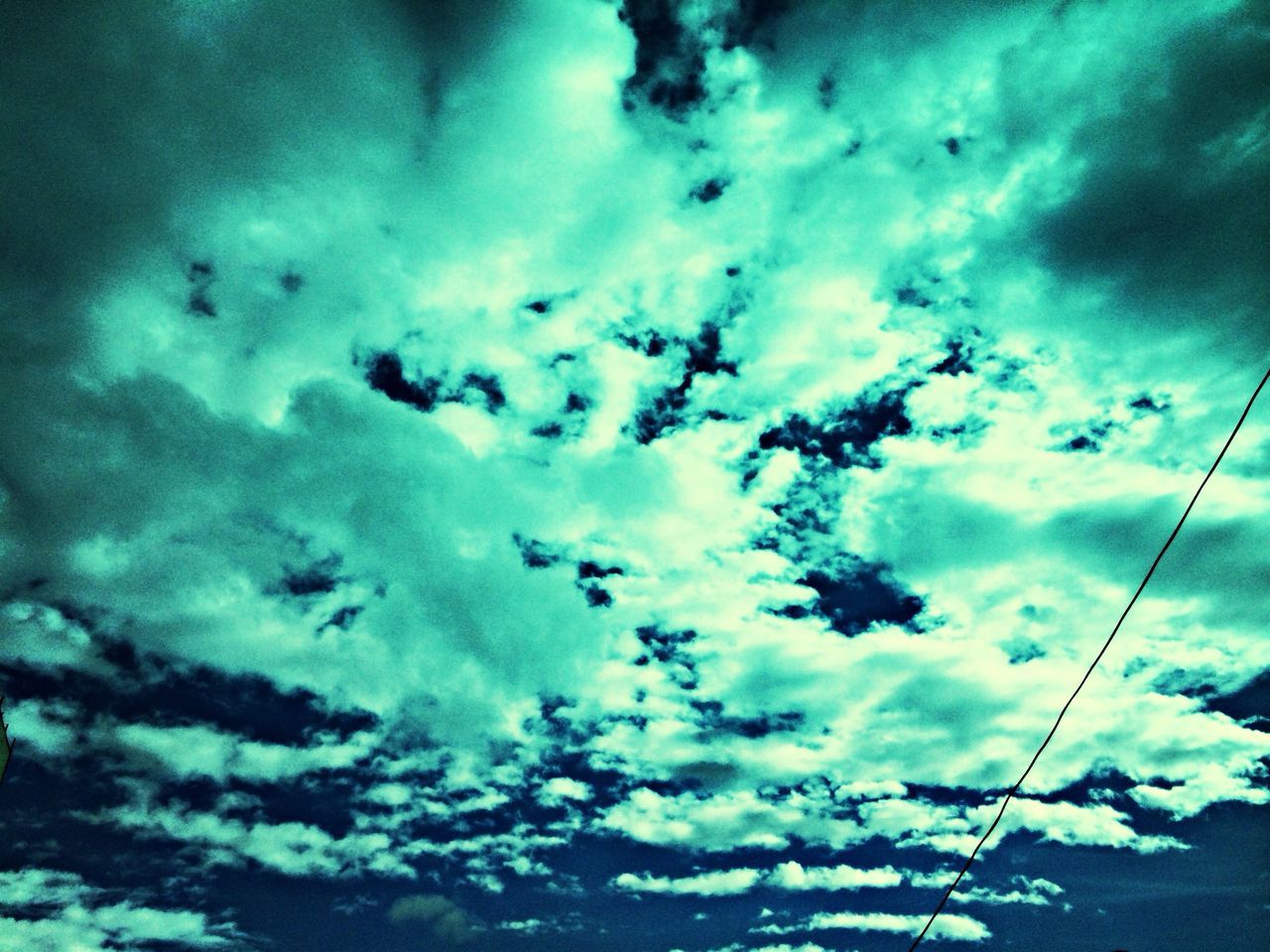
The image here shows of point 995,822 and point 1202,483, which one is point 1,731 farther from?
point 1202,483

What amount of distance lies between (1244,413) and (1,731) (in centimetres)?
5259

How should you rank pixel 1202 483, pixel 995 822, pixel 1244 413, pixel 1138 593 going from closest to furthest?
pixel 1244 413 → pixel 1202 483 → pixel 1138 593 → pixel 995 822

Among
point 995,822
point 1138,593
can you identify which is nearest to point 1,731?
point 995,822

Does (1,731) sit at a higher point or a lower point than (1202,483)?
higher

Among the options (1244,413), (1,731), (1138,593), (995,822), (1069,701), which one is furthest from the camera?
(1,731)

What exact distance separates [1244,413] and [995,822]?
12.7 m

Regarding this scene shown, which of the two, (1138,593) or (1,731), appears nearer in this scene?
(1138,593)

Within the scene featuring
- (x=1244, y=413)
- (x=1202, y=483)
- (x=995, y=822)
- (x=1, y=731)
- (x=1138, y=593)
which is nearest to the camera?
(x=1244, y=413)

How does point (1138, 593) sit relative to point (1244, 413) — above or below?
below

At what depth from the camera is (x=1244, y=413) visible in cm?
1459

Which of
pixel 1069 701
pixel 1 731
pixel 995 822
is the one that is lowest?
pixel 995 822

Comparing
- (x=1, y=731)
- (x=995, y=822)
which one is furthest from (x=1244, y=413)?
(x=1, y=731)

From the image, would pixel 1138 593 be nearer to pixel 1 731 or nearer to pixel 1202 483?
pixel 1202 483

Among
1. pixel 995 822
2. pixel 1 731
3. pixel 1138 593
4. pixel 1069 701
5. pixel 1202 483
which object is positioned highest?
pixel 1 731
